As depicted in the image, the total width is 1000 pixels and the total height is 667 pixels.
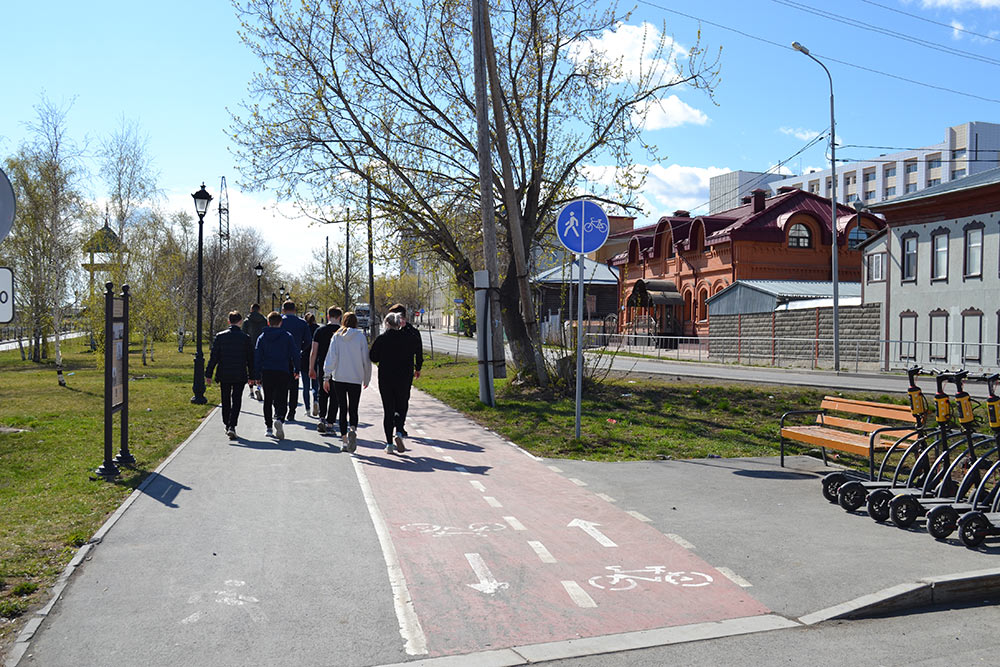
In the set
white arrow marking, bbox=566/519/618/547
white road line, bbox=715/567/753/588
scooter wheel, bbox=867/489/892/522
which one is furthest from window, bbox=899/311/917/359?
white road line, bbox=715/567/753/588

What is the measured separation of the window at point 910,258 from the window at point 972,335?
299cm

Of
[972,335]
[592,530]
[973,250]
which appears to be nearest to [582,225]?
[592,530]

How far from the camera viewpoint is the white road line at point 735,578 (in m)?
5.48

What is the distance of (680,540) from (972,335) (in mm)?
26784

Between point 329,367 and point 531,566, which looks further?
point 329,367

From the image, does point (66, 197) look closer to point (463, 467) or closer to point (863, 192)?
point (463, 467)

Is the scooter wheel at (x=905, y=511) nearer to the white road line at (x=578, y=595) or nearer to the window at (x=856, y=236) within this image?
the white road line at (x=578, y=595)

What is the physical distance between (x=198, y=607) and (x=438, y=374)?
78.0ft

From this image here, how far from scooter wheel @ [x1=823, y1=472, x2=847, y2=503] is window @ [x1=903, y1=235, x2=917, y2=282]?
88.3 feet

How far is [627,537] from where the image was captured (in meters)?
6.66

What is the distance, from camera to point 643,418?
44.8 feet

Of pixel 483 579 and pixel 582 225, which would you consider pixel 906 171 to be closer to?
pixel 582 225

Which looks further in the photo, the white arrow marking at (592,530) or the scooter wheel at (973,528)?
the white arrow marking at (592,530)

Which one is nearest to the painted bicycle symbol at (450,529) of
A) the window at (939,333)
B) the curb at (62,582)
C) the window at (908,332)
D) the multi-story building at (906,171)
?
the curb at (62,582)
